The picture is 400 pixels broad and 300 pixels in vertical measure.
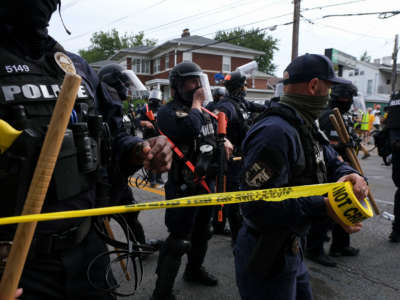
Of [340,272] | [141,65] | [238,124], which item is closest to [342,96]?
[238,124]

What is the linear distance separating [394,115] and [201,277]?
3495 millimetres

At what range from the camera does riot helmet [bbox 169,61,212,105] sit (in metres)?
3.26

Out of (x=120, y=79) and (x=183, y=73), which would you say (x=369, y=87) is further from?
(x=120, y=79)

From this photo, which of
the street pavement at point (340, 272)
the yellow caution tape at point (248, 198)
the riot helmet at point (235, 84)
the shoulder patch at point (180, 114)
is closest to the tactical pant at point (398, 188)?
the street pavement at point (340, 272)

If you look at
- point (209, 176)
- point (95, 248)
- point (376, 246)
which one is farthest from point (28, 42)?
point (376, 246)

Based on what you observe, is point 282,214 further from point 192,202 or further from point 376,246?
point 376,246

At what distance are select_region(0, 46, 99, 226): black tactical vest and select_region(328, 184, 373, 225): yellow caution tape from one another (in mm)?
1100

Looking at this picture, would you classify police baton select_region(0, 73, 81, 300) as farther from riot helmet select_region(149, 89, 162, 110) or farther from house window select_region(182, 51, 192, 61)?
house window select_region(182, 51, 192, 61)

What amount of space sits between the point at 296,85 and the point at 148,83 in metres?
33.7

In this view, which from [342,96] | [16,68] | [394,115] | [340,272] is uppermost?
[342,96]

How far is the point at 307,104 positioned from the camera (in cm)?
208

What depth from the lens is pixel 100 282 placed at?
1515 millimetres

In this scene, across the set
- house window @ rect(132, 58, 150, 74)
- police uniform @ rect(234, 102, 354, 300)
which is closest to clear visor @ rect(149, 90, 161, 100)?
police uniform @ rect(234, 102, 354, 300)

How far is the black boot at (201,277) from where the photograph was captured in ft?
10.7
